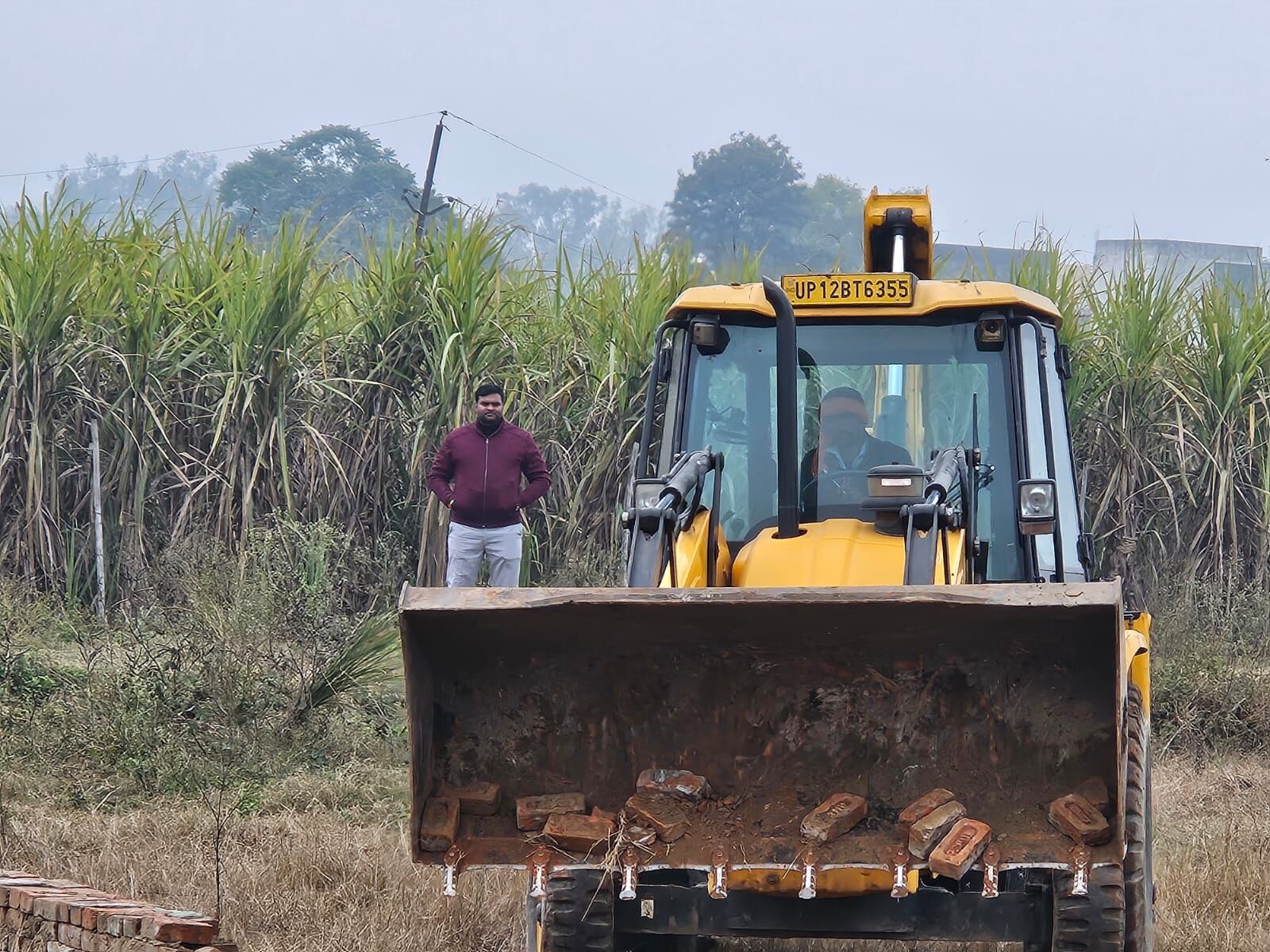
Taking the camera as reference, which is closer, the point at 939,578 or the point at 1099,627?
the point at 1099,627

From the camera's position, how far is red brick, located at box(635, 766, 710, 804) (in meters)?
4.46

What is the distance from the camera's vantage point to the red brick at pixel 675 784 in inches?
176

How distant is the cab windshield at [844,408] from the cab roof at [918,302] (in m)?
0.05

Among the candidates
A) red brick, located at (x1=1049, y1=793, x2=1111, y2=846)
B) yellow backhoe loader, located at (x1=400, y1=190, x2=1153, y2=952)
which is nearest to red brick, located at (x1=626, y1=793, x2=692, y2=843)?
yellow backhoe loader, located at (x1=400, y1=190, x2=1153, y2=952)

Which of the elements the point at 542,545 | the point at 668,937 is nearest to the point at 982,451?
the point at 668,937

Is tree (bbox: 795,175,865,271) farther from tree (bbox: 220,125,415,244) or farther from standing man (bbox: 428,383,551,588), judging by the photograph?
standing man (bbox: 428,383,551,588)

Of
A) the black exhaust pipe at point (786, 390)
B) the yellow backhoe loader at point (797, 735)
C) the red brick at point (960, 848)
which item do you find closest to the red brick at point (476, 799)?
the yellow backhoe loader at point (797, 735)

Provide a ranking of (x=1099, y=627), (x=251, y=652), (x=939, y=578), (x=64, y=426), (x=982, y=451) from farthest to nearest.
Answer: (x=64, y=426)
(x=251, y=652)
(x=982, y=451)
(x=939, y=578)
(x=1099, y=627)

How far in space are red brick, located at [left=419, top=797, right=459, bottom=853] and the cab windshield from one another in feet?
5.00

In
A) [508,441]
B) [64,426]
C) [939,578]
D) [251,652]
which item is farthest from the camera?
[64,426]

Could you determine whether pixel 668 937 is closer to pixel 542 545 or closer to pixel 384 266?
pixel 542 545

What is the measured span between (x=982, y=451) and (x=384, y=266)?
21.4ft

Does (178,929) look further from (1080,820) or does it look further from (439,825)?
(1080,820)

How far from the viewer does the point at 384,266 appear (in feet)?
36.9
